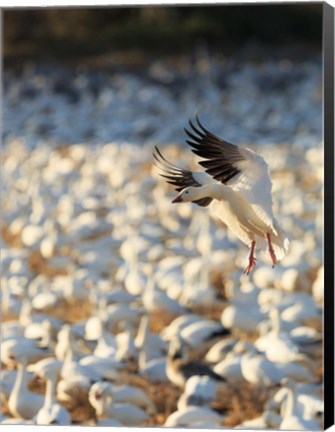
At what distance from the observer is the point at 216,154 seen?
147 inches

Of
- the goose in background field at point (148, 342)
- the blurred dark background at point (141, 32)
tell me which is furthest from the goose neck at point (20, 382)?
the blurred dark background at point (141, 32)

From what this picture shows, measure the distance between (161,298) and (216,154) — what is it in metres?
3.74

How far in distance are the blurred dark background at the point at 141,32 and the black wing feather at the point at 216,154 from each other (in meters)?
10.2

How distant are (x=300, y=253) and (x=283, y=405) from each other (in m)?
2.54

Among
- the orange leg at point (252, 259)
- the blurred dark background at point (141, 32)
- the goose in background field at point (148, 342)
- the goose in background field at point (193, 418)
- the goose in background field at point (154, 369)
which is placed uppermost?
the blurred dark background at point (141, 32)

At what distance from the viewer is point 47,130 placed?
13828 millimetres

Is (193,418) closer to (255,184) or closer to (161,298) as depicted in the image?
(255,184)

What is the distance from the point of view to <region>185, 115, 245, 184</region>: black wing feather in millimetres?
3722

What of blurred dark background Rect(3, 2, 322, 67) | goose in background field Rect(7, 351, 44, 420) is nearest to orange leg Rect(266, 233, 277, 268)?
goose in background field Rect(7, 351, 44, 420)

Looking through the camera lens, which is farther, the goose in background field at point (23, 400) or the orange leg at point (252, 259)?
the goose in background field at point (23, 400)

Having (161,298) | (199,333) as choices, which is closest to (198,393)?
(199,333)

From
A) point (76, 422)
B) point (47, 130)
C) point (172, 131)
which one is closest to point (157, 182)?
point (172, 131)

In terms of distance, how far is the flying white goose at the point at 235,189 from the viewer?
374 cm

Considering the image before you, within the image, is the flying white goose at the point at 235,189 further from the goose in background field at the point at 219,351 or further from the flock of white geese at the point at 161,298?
the goose in background field at the point at 219,351
